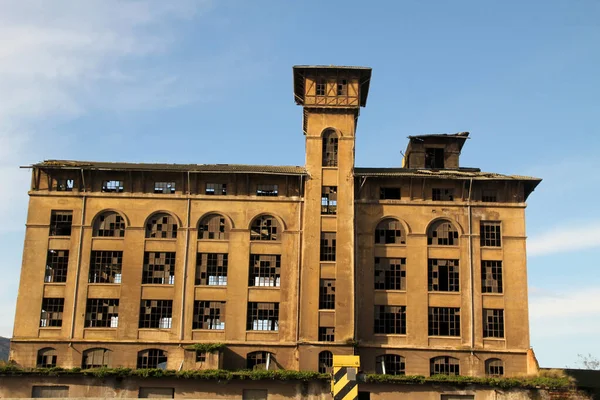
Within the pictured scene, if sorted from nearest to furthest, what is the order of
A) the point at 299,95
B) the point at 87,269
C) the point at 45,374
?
the point at 45,374
the point at 87,269
the point at 299,95

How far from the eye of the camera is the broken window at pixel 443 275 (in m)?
44.3

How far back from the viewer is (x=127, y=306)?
43.6 metres

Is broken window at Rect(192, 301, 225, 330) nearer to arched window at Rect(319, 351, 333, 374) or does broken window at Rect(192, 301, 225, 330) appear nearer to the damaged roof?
arched window at Rect(319, 351, 333, 374)

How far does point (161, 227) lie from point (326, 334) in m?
13.3

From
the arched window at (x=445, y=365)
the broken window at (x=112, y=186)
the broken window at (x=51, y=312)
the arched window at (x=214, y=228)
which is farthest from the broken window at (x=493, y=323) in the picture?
the broken window at (x=51, y=312)

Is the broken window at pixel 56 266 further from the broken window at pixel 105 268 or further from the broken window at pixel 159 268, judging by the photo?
the broken window at pixel 159 268

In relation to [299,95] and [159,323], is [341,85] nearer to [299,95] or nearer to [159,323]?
[299,95]

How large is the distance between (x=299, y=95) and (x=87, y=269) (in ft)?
63.9

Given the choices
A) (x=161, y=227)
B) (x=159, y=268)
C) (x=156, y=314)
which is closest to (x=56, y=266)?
(x=159, y=268)

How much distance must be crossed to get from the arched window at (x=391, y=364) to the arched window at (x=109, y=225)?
1907 centimetres

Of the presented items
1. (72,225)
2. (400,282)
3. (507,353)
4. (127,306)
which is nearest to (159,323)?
(127,306)

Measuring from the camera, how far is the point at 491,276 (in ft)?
146

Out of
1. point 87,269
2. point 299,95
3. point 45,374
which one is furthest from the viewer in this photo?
point 299,95

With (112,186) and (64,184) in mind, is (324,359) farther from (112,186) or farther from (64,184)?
(64,184)
